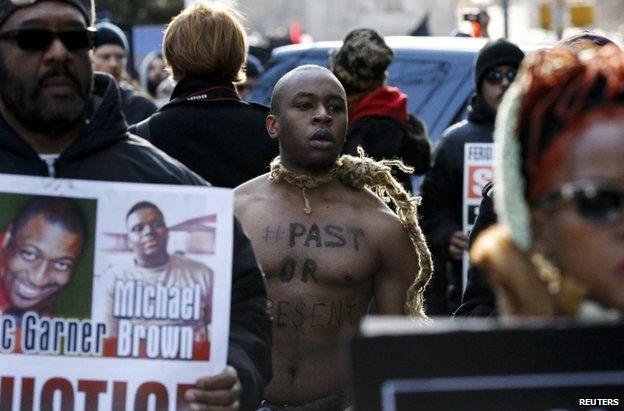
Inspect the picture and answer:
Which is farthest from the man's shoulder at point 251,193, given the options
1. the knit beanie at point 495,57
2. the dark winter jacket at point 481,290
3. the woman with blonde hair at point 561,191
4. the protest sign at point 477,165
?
the woman with blonde hair at point 561,191

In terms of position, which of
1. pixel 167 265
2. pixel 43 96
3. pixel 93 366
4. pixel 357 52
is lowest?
pixel 93 366

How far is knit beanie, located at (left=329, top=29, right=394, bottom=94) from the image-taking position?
27.4 feet

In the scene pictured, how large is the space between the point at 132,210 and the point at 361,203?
6.74 ft

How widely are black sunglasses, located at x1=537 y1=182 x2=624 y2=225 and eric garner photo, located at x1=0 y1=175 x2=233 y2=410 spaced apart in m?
1.48

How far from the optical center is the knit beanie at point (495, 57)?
8820mm

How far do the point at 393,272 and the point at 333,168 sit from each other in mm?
449

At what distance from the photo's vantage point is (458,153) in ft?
29.1

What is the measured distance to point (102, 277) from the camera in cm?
407

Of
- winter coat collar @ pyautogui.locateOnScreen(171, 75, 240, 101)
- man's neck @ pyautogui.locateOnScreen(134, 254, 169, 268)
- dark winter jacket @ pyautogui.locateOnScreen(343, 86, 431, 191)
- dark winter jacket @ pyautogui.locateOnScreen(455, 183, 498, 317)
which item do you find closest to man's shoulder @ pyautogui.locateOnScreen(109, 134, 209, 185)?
man's neck @ pyautogui.locateOnScreen(134, 254, 169, 268)

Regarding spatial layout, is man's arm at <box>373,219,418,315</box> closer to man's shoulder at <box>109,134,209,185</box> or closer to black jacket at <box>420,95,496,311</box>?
man's shoulder at <box>109,134,209,185</box>

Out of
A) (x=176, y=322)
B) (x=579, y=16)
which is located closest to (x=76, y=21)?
(x=176, y=322)

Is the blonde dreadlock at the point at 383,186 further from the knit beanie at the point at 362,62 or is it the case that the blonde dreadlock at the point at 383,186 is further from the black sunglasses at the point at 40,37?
the knit beanie at the point at 362,62

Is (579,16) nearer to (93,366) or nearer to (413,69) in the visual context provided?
(413,69)

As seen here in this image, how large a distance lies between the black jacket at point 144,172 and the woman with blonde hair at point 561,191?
1376 mm
